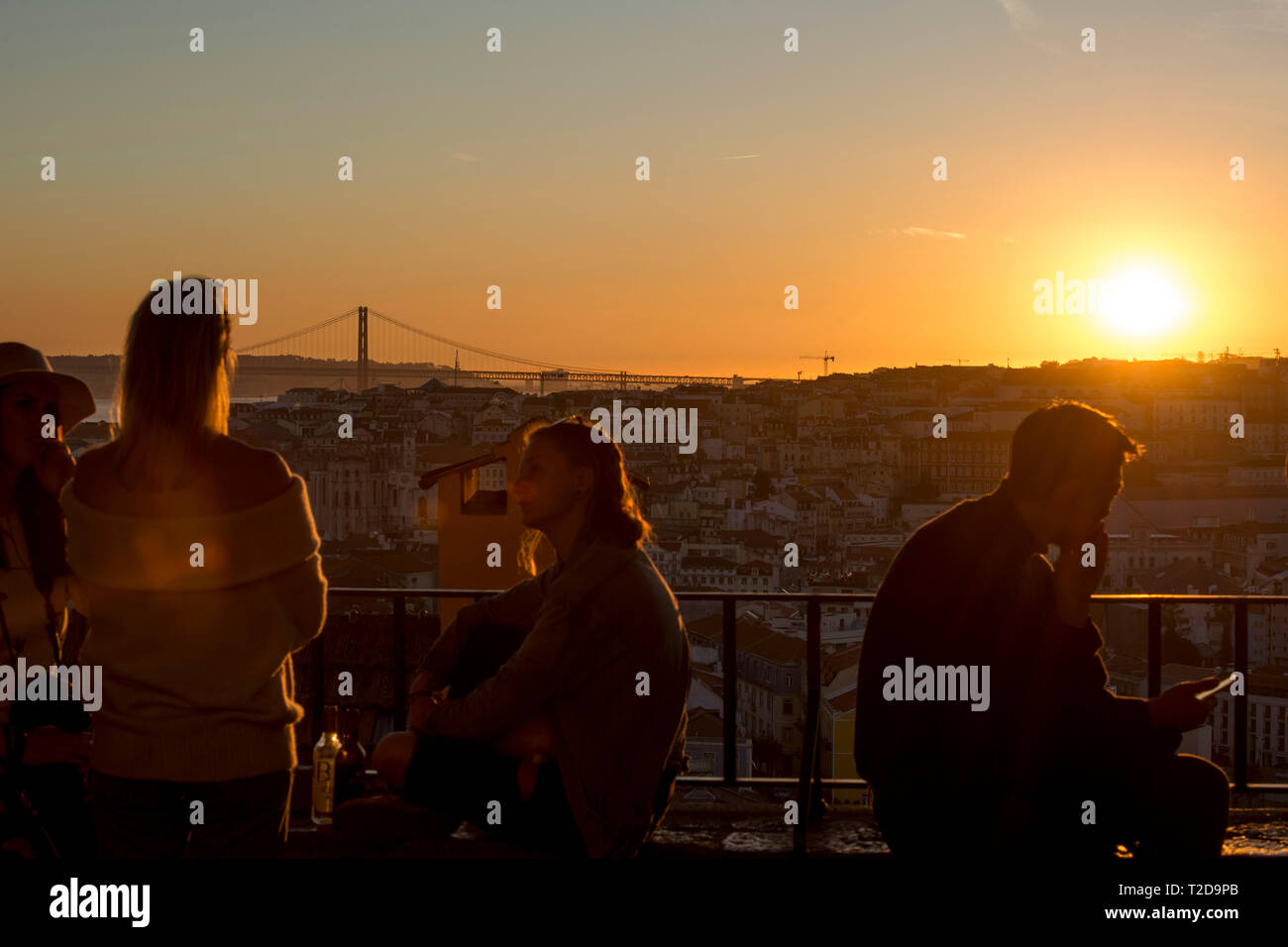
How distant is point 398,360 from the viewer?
86625 mm

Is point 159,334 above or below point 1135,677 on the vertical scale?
above

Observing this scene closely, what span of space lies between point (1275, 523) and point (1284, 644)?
21950 millimetres

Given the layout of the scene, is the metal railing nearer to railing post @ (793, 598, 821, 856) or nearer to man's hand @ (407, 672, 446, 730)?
railing post @ (793, 598, 821, 856)

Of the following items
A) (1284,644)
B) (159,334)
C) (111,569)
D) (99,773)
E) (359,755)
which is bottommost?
(1284,644)

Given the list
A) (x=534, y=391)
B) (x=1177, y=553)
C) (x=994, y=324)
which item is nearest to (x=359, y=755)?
(x=1177, y=553)

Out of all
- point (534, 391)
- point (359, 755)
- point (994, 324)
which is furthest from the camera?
point (534, 391)

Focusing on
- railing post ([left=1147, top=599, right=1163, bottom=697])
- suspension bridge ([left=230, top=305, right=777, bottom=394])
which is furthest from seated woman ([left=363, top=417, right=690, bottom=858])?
suspension bridge ([left=230, top=305, right=777, bottom=394])

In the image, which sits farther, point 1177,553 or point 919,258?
point 919,258

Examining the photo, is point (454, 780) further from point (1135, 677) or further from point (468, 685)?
point (1135, 677)

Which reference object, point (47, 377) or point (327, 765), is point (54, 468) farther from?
point (327, 765)

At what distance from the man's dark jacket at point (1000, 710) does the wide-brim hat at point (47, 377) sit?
4.45ft

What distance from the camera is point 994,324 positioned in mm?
67500

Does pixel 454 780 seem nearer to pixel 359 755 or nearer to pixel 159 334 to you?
pixel 359 755

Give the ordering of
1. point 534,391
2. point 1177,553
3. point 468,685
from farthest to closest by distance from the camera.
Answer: point 534,391, point 1177,553, point 468,685
